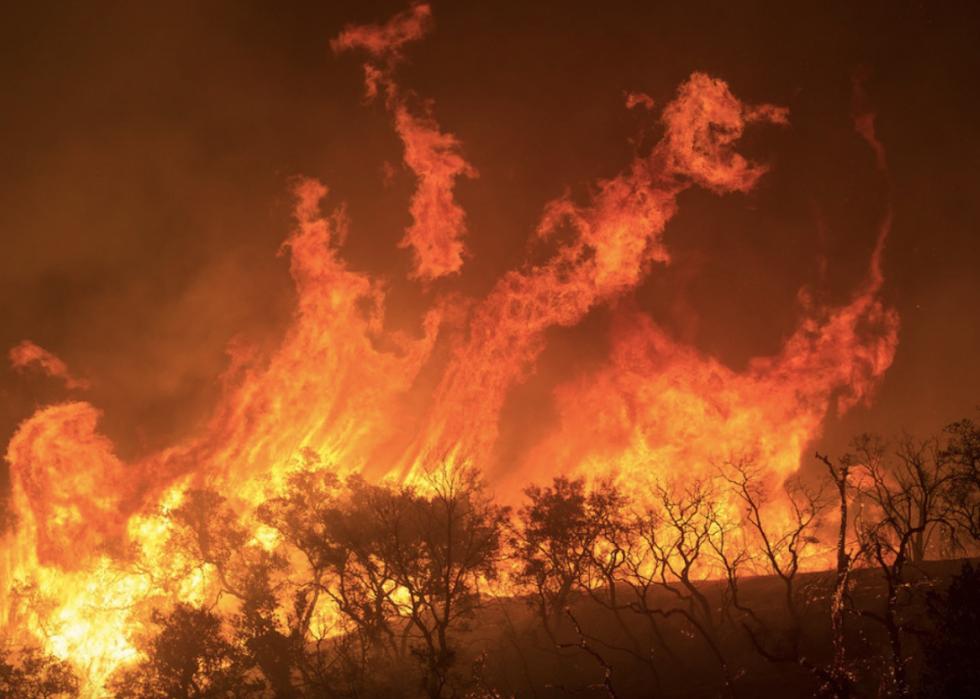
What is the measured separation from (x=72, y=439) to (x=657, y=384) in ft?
178

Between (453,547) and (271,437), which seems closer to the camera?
(453,547)

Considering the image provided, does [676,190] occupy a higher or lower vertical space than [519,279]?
higher

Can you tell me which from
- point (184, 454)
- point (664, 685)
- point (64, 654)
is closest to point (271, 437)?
point (184, 454)

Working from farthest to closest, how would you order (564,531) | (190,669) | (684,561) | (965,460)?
1. (684,561)
2. (564,531)
3. (965,460)
4. (190,669)

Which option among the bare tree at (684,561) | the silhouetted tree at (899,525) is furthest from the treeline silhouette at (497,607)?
the silhouetted tree at (899,525)

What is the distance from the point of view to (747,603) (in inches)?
1709

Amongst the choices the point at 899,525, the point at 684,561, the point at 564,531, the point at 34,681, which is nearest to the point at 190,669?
the point at 34,681

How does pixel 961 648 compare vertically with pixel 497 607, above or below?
above

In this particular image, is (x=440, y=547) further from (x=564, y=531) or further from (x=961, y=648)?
(x=961, y=648)

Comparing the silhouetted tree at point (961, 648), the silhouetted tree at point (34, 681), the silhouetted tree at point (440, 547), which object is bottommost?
the silhouetted tree at point (34, 681)

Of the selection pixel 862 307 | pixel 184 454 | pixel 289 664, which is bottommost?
pixel 289 664

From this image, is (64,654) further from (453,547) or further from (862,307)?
(862,307)

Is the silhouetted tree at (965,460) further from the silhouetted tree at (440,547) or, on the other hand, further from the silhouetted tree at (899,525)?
the silhouetted tree at (440,547)

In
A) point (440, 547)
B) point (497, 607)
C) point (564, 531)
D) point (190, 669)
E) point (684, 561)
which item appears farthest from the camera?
point (497, 607)
